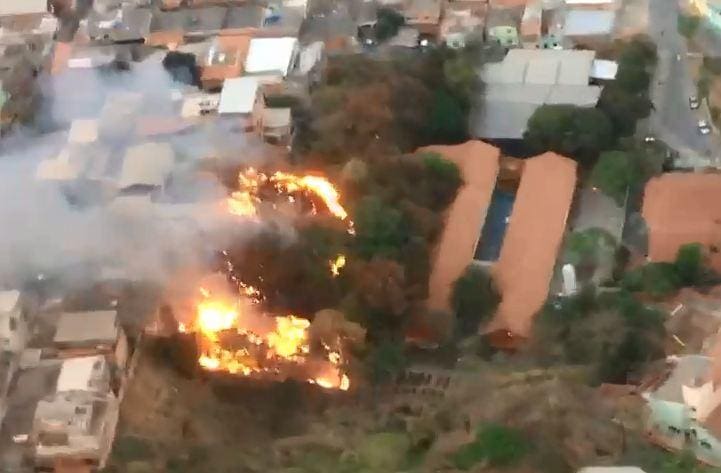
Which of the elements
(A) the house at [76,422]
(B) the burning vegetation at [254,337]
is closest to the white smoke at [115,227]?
(B) the burning vegetation at [254,337]

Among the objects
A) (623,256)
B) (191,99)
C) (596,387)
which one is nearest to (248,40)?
(191,99)

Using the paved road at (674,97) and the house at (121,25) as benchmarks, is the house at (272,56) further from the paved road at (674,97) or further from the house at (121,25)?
the paved road at (674,97)

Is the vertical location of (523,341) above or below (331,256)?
below

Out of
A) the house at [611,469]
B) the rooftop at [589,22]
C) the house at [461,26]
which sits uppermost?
the house at [611,469]

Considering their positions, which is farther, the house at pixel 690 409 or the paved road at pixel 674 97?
the paved road at pixel 674 97

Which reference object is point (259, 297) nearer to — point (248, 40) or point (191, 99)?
point (191, 99)

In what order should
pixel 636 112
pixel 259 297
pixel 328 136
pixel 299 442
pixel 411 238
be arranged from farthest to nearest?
pixel 636 112, pixel 328 136, pixel 411 238, pixel 259 297, pixel 299 442

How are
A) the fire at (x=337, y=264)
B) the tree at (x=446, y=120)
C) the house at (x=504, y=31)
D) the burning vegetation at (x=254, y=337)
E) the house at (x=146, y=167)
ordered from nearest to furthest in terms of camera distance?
the burning vegetation at (x=254, y=337), the fire at (x=337, y=264), the house at (x=146, y=167), the tree at (x=446, y=120), the house at (x=504, y=31)

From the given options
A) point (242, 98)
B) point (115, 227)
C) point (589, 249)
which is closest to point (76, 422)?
point (115, 227)
